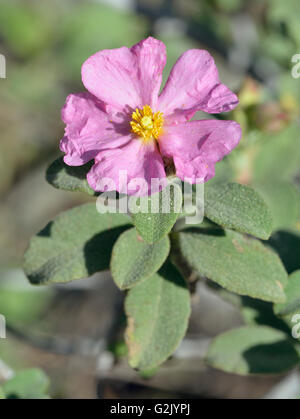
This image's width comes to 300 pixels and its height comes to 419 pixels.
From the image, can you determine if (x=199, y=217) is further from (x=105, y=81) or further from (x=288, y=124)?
(x=288, y=124)

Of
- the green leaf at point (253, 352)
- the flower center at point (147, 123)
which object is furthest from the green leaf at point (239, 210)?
the green leaf at point (253, 352)

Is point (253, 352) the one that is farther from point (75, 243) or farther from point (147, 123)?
point (147, 123)

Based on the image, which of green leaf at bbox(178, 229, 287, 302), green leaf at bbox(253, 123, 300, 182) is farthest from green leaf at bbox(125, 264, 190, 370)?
green leaf at bbox(253, 123, 300, 182)

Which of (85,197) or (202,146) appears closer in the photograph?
(202,146)

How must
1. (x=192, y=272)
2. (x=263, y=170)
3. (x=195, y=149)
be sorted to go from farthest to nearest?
(x=263, y=170) → (x=192, y=272) → (x=195, y=149)

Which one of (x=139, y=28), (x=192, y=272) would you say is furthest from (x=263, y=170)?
(x=139, y=28)

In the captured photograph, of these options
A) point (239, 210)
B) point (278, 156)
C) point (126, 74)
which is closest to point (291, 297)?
point (239, 210)
